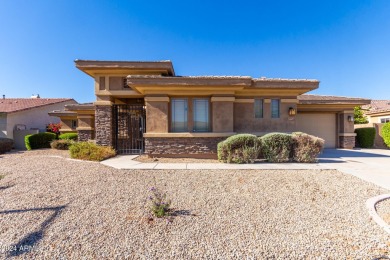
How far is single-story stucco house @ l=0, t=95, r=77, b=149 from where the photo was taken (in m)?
15.6

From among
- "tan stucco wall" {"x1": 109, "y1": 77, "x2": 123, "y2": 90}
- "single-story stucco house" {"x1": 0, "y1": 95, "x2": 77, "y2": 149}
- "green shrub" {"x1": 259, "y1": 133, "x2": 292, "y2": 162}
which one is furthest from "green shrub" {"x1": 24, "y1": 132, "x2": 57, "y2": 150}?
"green shrub" {"x1": 259, "y1": 133, "x2": 292, "y2": 162}

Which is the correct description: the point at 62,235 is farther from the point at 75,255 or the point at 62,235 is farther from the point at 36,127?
the point at 36,127

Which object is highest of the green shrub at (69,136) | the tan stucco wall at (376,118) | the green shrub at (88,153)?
the tan stucco wall at (376,118)

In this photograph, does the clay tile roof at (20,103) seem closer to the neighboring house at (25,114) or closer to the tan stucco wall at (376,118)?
the neighboring house at (25,114)

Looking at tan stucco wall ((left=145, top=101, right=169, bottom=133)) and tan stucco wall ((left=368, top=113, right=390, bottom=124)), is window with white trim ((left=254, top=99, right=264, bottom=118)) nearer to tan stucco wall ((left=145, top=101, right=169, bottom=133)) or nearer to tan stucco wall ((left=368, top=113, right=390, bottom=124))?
tan stucco wall ((left=145, top=101, right=169, bottom=133))

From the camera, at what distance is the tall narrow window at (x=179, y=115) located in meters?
9.05

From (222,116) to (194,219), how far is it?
6.21 metres

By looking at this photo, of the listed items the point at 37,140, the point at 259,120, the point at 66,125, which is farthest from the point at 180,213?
the point at 66,125

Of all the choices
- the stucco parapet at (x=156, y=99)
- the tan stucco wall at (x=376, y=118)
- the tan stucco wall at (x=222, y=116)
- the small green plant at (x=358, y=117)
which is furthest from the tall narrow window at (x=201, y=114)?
the tan stucco wall at (x=376, y=118)

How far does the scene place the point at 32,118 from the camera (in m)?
18.1

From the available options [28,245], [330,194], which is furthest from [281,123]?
[28,245]

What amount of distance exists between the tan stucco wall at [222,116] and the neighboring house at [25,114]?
1912 cm

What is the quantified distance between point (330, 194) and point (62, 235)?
20.1 ft

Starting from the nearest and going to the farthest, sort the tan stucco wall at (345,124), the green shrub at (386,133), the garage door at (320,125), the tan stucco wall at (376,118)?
the tan stucco wall at (345,124) < the garage door at (320,125) < the green shrub at (386,133) < the tan stucco wall at (376,118)
